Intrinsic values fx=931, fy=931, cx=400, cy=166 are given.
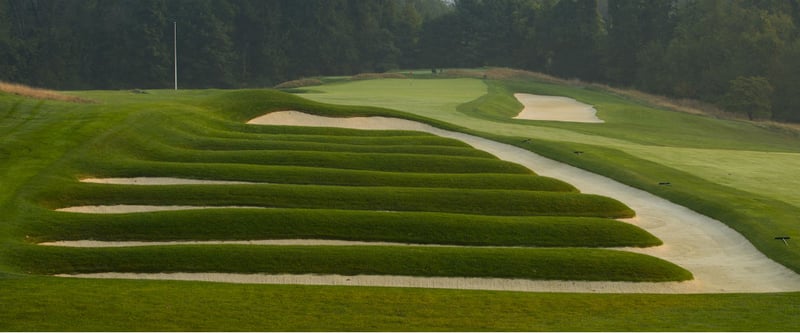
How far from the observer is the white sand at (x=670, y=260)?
23031mm

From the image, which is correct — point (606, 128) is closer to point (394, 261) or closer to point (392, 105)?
point (392, 105)

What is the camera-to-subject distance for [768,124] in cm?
7619

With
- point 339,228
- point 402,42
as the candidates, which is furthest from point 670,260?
point 402,42

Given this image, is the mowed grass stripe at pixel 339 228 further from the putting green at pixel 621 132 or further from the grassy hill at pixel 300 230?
the putting green at pixel 621 132

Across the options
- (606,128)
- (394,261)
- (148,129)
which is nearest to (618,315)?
(394,261)

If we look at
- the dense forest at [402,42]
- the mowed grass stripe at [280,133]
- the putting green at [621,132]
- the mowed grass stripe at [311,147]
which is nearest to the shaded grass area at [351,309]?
the putting green at [621,132]

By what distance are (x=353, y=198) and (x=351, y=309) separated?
10.8 m

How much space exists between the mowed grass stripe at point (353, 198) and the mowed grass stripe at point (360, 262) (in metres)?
4.90

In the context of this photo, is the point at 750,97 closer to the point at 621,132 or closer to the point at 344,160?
the point at 621,132

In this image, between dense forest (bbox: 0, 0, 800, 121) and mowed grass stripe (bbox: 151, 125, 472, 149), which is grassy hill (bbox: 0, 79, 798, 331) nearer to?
mowed grass stripe (bbox: 151, 125, 472, 149)

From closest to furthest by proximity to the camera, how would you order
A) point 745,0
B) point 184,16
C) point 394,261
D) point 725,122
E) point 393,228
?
1. point 394,261
2. point 393,228
3. point 725,122
4. point 745,0
5. point 184,16

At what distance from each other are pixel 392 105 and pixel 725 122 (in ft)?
93.1

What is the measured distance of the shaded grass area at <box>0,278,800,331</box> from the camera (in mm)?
17828

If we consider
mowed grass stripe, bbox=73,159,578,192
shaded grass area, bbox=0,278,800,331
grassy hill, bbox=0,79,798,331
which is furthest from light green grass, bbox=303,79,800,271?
shaded grass area, bbox=0,278,800,331
